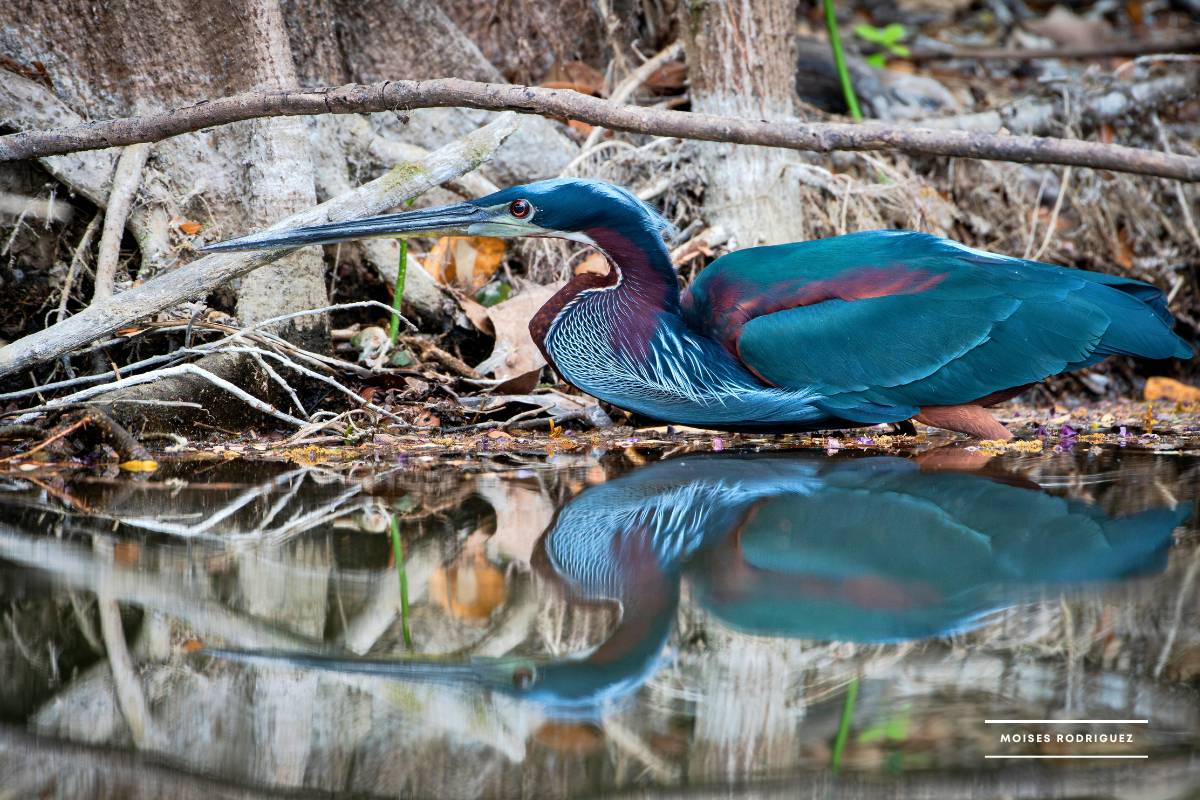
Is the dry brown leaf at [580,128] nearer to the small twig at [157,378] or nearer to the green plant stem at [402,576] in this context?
the small twig at [157,378]

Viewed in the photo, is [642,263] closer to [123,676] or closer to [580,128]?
[580,128]

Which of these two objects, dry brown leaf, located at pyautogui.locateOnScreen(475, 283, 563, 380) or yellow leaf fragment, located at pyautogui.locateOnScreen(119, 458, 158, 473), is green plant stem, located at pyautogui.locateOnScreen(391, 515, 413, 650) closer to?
yellow leaf fragment, located at pyautogui.locateOnScreen(119, 458, 158, 473)

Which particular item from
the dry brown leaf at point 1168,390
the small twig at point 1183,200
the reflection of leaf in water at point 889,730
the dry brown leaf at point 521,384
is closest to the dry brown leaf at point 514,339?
the dry brown leaf at point 521,384

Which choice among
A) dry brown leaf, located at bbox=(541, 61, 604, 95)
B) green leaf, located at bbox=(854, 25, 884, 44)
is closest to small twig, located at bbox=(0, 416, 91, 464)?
dry brown leaf, located at bbox=(541, 61, 604, 95)

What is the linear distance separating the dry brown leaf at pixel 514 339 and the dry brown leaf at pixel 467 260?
0.38 metres

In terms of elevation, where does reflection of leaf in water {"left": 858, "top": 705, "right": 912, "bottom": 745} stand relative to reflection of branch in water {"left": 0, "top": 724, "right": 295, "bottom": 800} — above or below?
above

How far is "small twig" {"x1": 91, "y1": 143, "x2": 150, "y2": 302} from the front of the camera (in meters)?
4.54

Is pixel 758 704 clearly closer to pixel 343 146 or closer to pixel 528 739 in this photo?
pixel 528 739

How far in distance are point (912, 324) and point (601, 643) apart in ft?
9.15

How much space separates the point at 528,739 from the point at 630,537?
3.98 ft

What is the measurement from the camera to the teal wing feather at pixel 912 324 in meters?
4.37

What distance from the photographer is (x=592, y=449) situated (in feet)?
14.4

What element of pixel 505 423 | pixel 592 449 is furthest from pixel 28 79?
pixel 592 449

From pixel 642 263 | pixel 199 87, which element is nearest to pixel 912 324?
pixel 642 263
